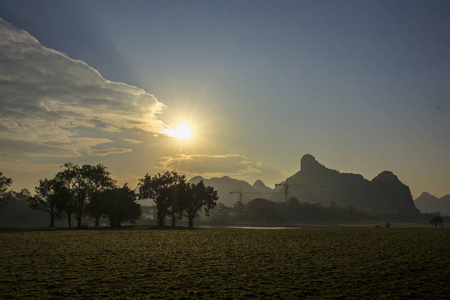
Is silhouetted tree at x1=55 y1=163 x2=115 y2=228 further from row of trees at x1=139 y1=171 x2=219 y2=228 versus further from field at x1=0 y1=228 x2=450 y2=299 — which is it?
field at x1=0 y1=228 x2=450 y2=299

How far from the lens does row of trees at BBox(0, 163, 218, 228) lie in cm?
9169

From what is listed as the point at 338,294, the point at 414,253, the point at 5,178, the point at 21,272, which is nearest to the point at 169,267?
the point at 21,272

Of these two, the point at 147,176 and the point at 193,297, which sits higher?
the point at 147,176

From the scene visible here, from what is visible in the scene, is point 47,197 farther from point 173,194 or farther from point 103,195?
A: point 173,194

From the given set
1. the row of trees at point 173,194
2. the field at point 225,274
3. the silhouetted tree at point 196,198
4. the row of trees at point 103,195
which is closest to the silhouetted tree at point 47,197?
the row of trees at point 103,195

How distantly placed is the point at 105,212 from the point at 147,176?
1683cm

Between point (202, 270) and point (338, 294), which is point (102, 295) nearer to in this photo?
point (202, 270)

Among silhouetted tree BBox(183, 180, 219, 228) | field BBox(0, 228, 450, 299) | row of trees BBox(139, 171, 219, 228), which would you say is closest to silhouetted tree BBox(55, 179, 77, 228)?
row of trees BBox(139, 171, 219, 228)

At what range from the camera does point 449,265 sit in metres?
23.8

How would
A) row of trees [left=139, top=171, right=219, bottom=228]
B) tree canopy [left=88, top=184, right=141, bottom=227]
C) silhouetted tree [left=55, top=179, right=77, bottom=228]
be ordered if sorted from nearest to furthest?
silhouetted tree [left=55, top=179, right=77, bottom=228] < tree canopy [left=88, top=184, right=141, bottom=227] < row of trees [left=139, top=171, right=219, bottom=228]

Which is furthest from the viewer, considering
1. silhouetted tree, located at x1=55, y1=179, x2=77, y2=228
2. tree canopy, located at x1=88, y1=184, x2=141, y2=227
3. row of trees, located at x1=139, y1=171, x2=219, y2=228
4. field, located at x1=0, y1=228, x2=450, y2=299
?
row of trees, located at x1=139, y1=171, x2=219, y2=228

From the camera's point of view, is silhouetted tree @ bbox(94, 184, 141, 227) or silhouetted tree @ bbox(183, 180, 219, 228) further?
silhouetted tree @ bbox(183, 180, 219, 228)

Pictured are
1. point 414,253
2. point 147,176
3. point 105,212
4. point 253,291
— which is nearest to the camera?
point 253,291

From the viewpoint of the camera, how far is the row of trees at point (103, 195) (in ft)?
301
